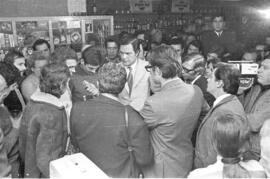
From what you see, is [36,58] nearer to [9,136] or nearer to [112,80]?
[9,136]

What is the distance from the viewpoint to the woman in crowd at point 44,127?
1.25m

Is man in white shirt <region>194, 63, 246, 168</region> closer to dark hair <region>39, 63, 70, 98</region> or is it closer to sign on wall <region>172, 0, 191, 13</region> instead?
dark hair <region>39, 63, 70, 98</region>

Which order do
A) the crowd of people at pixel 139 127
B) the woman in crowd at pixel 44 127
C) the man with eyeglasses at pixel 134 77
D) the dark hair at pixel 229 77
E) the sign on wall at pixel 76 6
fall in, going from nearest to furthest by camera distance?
1. the crowd of people at pixel 139 127
2. the woman in crowd at pixel 44 127
3. the dark hair at pixel 229 77
4. the man with eyeglasses at pixel 134 77
5. the sign on wall at pixel 76 6

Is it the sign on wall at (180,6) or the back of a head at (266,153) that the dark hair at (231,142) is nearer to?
the back of a head at (266,153)

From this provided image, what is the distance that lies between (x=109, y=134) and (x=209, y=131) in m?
0.45

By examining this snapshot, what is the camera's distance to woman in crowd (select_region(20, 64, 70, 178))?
125 cm

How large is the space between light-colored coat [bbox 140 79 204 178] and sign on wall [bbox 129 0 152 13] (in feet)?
10.2

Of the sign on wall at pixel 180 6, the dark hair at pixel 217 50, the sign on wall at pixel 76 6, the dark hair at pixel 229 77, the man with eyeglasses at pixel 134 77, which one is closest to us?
the dark hair at pixel 229 77

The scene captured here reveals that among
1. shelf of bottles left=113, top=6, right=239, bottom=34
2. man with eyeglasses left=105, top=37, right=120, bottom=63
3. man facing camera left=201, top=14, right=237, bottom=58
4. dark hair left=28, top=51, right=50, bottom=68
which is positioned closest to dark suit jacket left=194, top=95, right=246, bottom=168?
dark hair left=28, top=51, right=50, bottom=68

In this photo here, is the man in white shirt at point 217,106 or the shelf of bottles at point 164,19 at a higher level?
the shelf of bottles at point 164,19

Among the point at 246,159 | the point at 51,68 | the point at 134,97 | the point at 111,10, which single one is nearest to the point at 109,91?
the point at 51,68

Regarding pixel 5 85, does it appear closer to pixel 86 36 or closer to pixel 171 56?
pixel 171 56

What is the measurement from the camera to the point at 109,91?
1.27m

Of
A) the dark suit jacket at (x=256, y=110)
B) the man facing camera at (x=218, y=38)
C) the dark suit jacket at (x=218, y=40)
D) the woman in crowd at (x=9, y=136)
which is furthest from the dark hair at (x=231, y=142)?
the man facing camera at (x=218, y=38)
